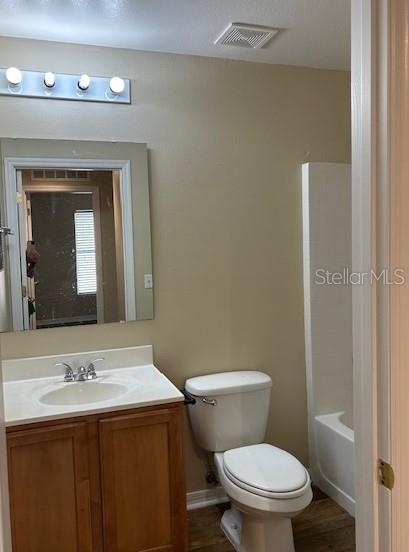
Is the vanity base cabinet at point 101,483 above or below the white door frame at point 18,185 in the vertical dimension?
below

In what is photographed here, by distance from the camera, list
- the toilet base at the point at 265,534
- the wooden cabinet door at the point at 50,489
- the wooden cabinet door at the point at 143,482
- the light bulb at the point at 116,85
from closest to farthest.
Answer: the wooden cabinet door at the point at 50,489 → the wooden cabinet door at the point at 143,482 → the toilet base at the point at 265,534 → the light bulb at the point at 116,85

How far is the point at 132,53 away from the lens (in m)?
2.46

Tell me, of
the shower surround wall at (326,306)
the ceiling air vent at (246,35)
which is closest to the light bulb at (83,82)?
the ceiling air vent at (246,35)

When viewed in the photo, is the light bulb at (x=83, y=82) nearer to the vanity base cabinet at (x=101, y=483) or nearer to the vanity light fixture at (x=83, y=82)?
the vanity light fixture at (x=83, y=82)

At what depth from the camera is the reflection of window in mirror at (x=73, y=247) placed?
7.66 feet

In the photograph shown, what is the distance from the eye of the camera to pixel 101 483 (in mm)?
1972

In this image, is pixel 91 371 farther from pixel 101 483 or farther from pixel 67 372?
pixel 101 483

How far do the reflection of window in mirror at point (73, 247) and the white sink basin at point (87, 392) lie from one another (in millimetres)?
320

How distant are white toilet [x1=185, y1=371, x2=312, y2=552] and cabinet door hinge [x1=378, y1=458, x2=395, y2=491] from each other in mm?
1082

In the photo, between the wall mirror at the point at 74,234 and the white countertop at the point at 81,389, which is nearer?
the white countertop at the point at 81,389

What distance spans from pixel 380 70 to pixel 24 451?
5.77 ft

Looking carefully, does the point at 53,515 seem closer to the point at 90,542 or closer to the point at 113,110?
the point at 90,542

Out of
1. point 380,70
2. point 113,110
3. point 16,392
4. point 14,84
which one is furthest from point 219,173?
point 380,70

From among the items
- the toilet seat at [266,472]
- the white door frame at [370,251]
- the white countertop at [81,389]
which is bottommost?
the toilet seat at [266,472]
